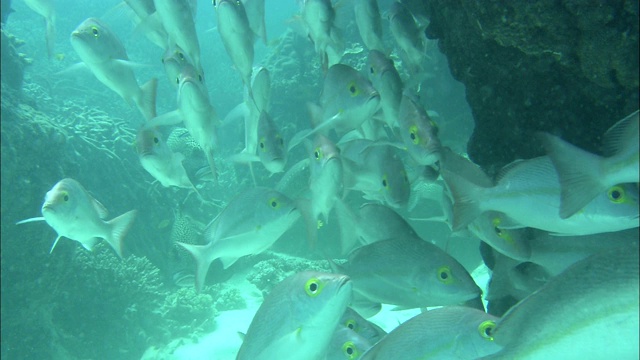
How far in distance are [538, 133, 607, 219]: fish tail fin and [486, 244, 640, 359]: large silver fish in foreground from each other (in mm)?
334

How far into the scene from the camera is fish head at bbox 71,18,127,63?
3295 millimetres

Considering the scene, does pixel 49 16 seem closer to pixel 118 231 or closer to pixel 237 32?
pixel 118 231

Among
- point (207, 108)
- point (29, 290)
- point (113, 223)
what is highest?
point (207, 108)

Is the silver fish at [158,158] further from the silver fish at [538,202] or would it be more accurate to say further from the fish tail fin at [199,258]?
the silver fish at [538,202]

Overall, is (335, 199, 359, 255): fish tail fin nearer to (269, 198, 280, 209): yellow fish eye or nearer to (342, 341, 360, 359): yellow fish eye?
(269, 198, 280, 209): yellow fish eye

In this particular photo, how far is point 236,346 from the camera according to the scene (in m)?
6.85

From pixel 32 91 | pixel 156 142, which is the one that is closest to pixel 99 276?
pixel 156 142

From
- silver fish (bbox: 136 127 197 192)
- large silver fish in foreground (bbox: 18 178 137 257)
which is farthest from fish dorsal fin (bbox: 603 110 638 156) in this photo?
large silver fish in foreground (bbox: 18 178 137 257)

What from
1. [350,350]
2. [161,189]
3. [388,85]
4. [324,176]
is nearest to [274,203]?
A: [324,176]

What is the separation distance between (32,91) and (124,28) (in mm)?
11589

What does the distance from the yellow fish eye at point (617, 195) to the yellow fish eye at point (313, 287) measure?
139cm

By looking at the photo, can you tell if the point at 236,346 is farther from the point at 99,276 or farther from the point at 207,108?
the point at 207,108

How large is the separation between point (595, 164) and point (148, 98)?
3204 millimetres

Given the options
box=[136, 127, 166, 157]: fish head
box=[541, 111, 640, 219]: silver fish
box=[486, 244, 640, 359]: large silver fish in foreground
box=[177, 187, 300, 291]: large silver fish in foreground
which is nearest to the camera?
box=[486, 244, 640, 359]: large silver fish in foreground
